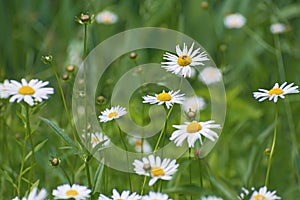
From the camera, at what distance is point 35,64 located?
203 centimetres

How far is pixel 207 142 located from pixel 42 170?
349 mm

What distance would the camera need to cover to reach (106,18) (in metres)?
2.01

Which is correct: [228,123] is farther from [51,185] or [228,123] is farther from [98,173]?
[98,173]

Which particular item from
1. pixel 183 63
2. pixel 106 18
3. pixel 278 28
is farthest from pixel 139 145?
pixel 106 18

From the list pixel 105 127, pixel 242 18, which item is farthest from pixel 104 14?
pixel 105 127

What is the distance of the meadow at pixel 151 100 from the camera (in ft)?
3.13

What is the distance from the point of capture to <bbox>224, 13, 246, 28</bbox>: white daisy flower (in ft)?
6.68

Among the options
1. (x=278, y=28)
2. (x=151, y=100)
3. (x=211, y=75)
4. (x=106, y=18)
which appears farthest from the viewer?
(x=106, y=18)

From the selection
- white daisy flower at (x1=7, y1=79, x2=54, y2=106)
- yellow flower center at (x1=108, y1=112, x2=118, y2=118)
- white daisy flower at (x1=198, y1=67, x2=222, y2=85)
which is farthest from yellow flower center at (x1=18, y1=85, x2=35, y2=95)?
white daisy flower at (x1=198, y1=67, x2=222, y2=85)

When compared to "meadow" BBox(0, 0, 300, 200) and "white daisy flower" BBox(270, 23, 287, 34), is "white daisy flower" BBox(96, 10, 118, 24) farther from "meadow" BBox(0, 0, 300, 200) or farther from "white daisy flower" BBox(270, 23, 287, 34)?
"white daisy flower" BBox(270, 23, 287, 34)

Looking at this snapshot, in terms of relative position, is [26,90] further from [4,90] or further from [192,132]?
[192,132]

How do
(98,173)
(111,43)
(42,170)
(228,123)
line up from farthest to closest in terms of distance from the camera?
A: (111,43)
(228,123)
(42,170)
(98,173)

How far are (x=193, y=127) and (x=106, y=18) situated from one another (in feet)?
3.78

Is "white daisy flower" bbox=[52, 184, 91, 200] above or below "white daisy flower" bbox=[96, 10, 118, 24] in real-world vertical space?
below
